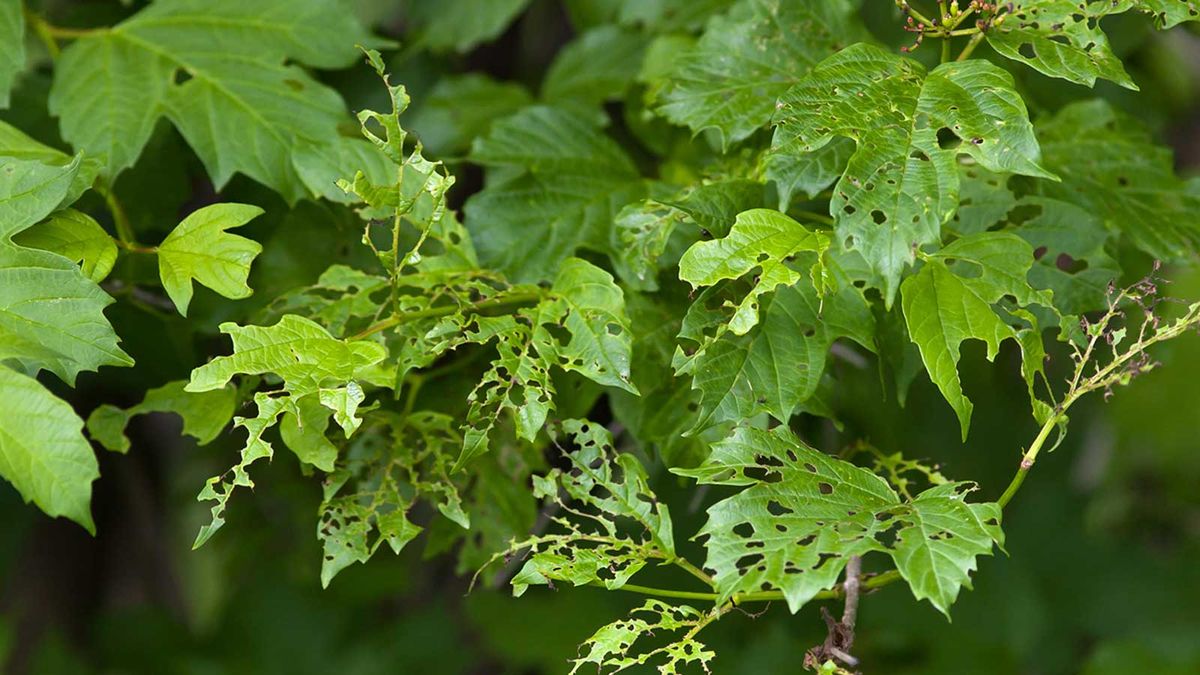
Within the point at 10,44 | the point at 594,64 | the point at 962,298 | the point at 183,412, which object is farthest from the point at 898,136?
the point at 10,44

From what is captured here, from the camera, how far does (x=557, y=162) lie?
51.3 inches

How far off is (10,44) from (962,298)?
1.04 metres

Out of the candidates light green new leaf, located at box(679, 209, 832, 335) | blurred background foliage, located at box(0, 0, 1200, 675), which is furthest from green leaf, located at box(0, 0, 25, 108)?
light green new leaf, located at box(679, 209, 832, 335)

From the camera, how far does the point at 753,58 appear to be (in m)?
1.18

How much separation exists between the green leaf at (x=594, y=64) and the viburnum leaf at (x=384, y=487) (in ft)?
2.15

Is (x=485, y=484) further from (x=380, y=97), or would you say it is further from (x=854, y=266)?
(x=380, y=97)

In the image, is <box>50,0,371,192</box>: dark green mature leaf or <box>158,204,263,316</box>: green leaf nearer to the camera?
<box>158,204,263,316</box>: green leaf

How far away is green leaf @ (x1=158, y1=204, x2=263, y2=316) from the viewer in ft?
3.24

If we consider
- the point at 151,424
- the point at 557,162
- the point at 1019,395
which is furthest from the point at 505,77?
the point at 1019,395

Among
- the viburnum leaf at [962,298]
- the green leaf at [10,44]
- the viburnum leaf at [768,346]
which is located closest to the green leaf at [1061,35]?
the viburnum leaf at [962,298]

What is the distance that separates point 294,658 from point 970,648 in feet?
4.86

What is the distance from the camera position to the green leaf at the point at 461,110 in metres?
1.60

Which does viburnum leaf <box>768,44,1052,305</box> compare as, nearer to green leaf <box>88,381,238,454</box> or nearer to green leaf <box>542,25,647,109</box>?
green leaf <box>88,381,238,454</box>

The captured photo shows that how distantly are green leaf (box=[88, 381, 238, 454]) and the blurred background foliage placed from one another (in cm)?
50
